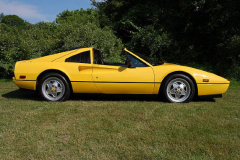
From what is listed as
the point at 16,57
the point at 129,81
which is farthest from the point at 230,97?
the point at 16,57

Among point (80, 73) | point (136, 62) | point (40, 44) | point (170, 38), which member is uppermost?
point (170, 38)

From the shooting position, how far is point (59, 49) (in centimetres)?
909

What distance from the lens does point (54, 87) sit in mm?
4676

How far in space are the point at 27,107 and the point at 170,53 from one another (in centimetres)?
808

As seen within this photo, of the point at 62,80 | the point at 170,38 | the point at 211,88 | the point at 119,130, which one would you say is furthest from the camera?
the point at 170,38

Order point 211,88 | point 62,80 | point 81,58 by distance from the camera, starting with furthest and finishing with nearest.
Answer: point 81,58 → point 62,80 → point 211,88

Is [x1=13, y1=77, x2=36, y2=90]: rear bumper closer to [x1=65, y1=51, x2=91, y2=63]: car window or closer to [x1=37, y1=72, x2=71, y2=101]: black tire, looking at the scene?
[x1=37, y1=72, x2=71, y2=101]: black tire

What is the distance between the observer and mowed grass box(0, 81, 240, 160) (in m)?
2.32

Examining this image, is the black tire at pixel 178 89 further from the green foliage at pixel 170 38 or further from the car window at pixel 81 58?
the green foliage at pixel 170 38

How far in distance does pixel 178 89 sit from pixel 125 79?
115cm

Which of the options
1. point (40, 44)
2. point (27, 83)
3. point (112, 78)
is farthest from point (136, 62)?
point (40, 44)

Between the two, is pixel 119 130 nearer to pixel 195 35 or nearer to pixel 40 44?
pixel 40 44

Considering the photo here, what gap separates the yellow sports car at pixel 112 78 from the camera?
450 cm

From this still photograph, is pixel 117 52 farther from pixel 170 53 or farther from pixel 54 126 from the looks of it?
pixel 54 126
